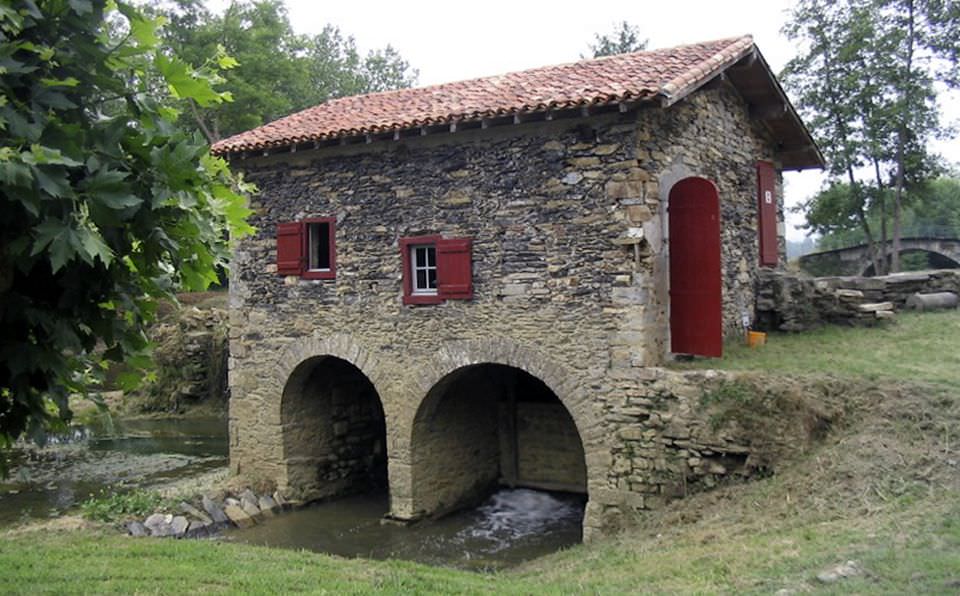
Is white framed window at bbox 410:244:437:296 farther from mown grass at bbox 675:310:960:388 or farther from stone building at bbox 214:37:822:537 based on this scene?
mown grass at bbox 675:310:960:388

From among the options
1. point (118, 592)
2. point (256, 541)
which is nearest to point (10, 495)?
point (256, 541)

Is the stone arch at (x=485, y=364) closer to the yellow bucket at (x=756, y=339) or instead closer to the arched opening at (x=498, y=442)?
the arched opening at (x=498, y=442)

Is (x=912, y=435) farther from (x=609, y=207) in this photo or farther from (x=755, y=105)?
(x=755, y=105)

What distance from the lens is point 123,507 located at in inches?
435


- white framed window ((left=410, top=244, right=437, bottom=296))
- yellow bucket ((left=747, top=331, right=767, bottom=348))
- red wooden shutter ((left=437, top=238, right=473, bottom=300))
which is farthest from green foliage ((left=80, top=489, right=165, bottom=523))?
yellow bucket ((left=747, top=331, right=767, bottom=348))

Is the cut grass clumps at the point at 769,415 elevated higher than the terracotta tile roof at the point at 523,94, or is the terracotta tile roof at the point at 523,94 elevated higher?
the terracotta tile roof at the point at 523,94

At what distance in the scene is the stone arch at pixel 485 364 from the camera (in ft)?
31.4

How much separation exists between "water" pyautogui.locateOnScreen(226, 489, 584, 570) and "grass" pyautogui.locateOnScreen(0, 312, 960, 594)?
162cm

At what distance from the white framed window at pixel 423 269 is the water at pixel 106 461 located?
526cm

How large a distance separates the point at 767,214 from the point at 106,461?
45.4 feet

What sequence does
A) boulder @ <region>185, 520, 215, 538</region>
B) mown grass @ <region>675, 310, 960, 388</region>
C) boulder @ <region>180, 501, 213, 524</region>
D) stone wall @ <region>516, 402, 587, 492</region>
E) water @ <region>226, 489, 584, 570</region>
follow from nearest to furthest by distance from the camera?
mown grass @ <region>675, 310, 960, 388</region> < water @ <region>226, 489, 584, 570</region> < boulder @ <region>185, 520, 215, 538</region> < boulder @ <region>180, 501, 213, 524</region> < stone wall @ <region>516, 402, 587, 492</region>

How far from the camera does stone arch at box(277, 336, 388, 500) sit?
39.7 ft

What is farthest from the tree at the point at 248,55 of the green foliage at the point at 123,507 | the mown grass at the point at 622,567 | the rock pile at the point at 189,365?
the mown grass at the point at 622,567

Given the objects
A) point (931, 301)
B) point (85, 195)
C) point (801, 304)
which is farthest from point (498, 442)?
point (85, 195)
